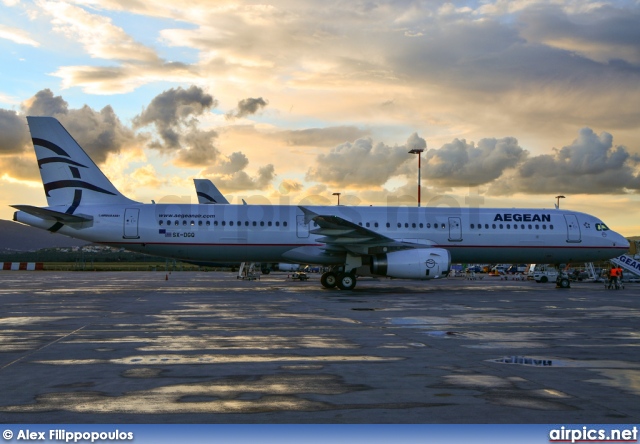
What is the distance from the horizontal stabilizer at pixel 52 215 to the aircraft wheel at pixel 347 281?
458 inches

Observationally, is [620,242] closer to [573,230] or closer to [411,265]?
[573,230]

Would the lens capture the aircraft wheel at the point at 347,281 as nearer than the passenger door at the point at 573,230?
Yes

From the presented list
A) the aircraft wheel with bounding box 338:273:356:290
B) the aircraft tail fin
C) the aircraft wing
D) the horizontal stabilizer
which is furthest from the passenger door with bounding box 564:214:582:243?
the horizontal stabilizer

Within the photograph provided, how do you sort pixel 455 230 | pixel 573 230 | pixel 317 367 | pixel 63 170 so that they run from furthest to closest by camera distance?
pixel 573 230 → pixel 455 230 → pixel 63 170 → pixel 317 367

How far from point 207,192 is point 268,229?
71.7 feet

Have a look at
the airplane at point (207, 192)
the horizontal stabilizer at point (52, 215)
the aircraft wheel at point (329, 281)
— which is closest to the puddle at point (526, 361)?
the aircraft wheel at point (329, 281)

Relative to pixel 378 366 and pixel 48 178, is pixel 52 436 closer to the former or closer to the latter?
pixel 378 366

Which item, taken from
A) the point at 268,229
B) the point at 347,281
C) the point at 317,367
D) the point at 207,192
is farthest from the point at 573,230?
the point at 207,192

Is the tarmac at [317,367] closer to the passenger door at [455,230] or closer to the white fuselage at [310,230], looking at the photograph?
the white fuselage at [310,230]

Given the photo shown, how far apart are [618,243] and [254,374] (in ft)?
94.7

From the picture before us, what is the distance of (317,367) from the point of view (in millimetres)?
8438

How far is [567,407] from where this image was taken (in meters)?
6.15

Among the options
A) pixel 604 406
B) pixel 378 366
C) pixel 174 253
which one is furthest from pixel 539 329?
pixel 174 253

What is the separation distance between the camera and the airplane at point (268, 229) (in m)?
26.5
